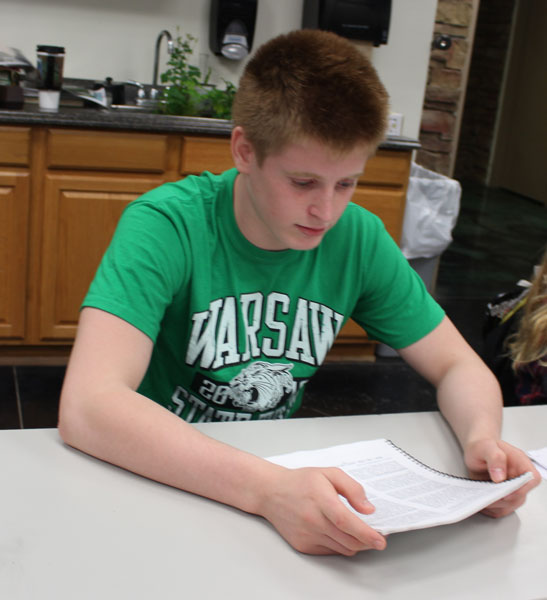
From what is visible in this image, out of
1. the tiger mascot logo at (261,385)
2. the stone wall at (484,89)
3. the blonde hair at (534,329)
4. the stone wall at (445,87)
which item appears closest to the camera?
the tiger mascot logo at (261,385)

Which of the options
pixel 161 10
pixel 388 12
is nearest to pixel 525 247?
pixel 388 12

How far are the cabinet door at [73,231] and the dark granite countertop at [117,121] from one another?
0.19 metres

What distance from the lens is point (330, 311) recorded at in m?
1.34

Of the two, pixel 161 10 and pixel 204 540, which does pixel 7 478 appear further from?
pixel 161 10

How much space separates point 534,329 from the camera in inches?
59.2

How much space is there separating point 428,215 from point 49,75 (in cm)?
160

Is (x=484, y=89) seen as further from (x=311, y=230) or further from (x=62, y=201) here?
(x=311, y=230)

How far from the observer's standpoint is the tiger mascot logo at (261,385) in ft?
4.14

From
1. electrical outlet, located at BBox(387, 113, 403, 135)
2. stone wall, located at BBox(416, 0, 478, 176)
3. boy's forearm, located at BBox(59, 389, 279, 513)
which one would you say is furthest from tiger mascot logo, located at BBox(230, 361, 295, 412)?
stone wall, located at BBox(416, 0, 478, 176)

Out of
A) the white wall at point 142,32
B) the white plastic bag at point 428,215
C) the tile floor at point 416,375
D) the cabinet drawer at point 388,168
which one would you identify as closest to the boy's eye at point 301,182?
the tile floor at point 416,375

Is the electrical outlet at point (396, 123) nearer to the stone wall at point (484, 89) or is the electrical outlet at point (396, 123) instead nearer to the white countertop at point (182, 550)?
the white countertop at point (182, 550)

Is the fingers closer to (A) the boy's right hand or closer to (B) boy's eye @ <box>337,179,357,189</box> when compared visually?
(A) the boy's right hand

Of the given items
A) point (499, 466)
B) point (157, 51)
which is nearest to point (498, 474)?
point (499, 466)

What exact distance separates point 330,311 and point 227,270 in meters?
0.20
